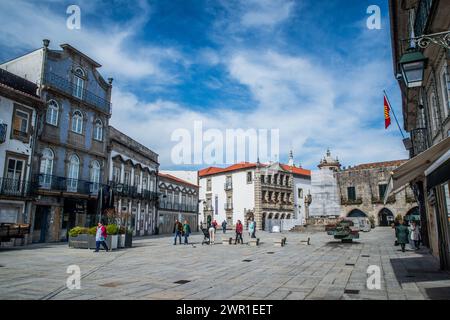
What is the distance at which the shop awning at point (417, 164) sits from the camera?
7.38m

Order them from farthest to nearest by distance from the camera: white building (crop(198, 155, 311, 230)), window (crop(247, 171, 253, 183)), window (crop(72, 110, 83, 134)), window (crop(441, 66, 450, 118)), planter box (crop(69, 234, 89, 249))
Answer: window (crop(247, 171, 253, 183)) → white building (crop(198, 155, 311, 230)) → window (crop(72, 110, 83, 134)) → planter box (crop(69, 234, 89, 249)) → window (crop(441, 66, 450, 118))

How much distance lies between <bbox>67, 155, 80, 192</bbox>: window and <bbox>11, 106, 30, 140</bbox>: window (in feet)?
13.7

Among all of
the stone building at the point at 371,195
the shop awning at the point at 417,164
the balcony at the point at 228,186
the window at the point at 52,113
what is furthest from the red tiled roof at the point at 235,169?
the shop awning at the point at 417,164

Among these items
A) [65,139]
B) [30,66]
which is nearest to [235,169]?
[65,139]

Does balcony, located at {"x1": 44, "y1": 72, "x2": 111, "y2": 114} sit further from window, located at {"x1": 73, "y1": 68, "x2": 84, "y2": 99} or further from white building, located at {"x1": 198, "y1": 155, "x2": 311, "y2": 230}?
white building, located at {"x1": 198, "y1": 155, "x2": 311, "y2": 230}

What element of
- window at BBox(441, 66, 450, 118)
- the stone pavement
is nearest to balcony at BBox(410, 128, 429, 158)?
window at BBox(441, 66, 450, 118)

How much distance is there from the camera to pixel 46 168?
75.4 feet

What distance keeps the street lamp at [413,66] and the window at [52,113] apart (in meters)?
22.6

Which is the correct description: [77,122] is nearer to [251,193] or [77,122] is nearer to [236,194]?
[251,193]

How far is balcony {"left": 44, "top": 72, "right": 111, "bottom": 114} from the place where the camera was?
23.5m

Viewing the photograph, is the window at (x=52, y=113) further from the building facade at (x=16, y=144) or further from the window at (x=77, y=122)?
the window at (x=77, y=122)

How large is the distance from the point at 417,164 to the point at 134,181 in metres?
28.7
